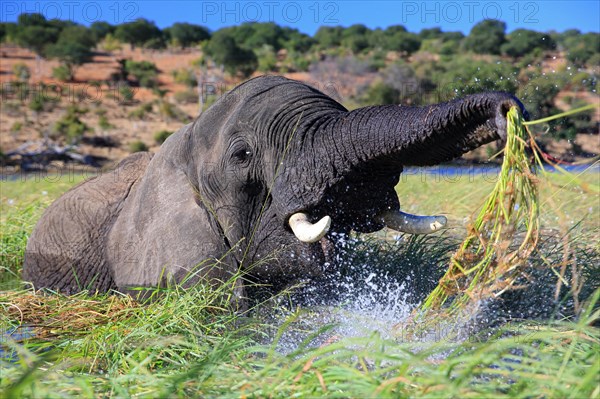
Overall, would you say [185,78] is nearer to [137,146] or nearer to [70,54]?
[70,54]

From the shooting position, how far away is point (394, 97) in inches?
1417

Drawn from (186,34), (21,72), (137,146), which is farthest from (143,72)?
(186,34)

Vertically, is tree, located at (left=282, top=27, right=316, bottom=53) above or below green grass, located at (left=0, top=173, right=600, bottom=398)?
above

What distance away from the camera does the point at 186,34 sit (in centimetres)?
6003

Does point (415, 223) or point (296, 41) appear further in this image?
point (296, 41)

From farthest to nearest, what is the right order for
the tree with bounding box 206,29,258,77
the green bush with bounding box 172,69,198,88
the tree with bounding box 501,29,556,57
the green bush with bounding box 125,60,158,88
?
the tree with bounding box 206,29,258,77
the tree with bounding box 501,29,556,57
the green bush with bounding box 172,69,198,88
the green bush with bounding box 125,60,158,88

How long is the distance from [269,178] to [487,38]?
48638mm

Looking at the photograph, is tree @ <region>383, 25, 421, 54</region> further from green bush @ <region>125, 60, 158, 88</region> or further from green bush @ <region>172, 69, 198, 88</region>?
green bush @ <region>125, 60, 158, 88</region>

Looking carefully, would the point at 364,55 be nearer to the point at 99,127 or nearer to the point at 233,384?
the point at 99,127

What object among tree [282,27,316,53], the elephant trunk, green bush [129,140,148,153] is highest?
tree [282,27,316,53]

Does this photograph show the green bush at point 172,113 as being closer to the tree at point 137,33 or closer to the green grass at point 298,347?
the tree at point 137,33

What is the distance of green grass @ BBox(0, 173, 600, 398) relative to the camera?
2812mm

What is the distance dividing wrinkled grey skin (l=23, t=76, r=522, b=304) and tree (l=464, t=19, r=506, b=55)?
1849 inches

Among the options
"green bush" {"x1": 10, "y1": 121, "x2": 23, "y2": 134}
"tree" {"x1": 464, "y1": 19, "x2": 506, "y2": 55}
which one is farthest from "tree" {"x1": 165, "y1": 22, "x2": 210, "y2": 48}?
"green bush" {"x1": 10, "y1": 121, "x2": 23, "y2": 134}
